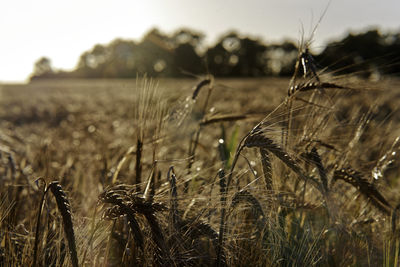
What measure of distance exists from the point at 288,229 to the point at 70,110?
33.1 ft

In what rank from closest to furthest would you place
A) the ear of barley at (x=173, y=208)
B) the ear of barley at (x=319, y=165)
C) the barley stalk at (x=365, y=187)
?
1. the ear of barley at (x=173, y=208)
2. the ear of barley at (x=319, y=165)
3. the barley stalk at (x=365, y=187)

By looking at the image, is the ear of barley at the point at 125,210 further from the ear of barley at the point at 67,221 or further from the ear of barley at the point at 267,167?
the ear of barley at the point at 267,167

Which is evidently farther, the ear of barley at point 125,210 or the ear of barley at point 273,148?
the ear of barley at point 273,148

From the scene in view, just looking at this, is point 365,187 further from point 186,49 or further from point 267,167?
point 186,49

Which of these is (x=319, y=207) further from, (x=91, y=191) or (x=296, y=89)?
(x=91, y=191)

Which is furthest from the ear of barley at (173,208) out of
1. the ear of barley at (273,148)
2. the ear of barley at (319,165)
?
the ear of barley at (319,165)

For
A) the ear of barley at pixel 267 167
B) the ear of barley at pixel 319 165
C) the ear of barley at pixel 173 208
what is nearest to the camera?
the ear of barley at pixel 173 208

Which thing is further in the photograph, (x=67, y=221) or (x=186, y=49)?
(x=186, y=49)

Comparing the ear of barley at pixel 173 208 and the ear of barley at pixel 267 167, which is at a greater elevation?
the ear of barley at pixel 267 167

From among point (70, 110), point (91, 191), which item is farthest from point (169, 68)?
point (91, 191)

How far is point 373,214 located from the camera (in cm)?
225

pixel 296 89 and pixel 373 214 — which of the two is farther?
pixel 373 214

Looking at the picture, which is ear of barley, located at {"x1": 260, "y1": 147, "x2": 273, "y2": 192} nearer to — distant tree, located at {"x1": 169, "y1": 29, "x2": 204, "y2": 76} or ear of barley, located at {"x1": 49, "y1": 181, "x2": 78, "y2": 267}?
ear of barley, located at {"x1": 49, "y1": 181, "x2": 78, "y2": 267}

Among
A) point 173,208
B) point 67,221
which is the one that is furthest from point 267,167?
point 67,221
